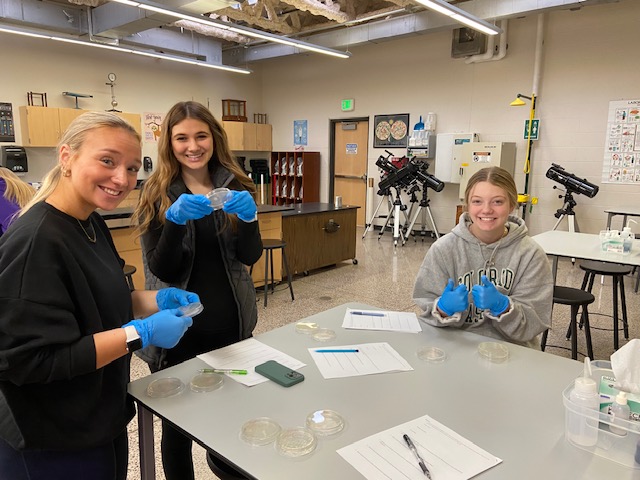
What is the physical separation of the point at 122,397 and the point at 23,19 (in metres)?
6.86

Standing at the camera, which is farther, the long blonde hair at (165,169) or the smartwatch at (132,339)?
the long blonde hair at (165,169)

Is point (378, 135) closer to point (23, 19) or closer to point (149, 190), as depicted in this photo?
point (23, 19)

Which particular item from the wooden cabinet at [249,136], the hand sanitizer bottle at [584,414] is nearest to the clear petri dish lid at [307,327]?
the hand sanitizer bottle at [584,414]

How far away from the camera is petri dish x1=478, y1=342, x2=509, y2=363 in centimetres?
138

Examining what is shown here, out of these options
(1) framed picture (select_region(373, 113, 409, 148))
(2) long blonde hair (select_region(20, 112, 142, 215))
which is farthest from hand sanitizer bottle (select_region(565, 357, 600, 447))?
(1) framed picture (select_region(373, 113, 409, 148))

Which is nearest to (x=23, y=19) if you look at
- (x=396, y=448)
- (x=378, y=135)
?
(x=378, y=135)

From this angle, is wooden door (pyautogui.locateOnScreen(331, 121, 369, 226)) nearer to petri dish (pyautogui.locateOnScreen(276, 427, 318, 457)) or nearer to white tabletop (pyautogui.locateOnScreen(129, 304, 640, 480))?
white tabletop (pyautogui.locateOnScreen(129, 304, 640, 480))

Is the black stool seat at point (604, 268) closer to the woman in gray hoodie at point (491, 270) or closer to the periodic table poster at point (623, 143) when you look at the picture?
the woman in gray hoodie at point (491, 270)

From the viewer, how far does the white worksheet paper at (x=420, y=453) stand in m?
0.87

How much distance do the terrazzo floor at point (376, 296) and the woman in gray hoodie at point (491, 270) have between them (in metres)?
1.27

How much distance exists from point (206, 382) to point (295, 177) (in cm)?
802

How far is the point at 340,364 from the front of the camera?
1.33 meters

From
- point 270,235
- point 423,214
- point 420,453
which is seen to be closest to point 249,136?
point 423,214

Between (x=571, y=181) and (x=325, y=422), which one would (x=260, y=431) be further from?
(x=571, y=181)
